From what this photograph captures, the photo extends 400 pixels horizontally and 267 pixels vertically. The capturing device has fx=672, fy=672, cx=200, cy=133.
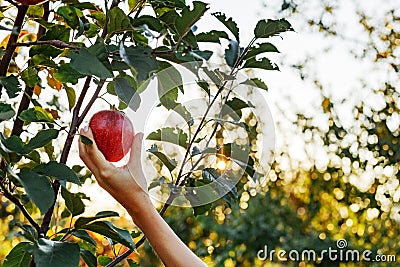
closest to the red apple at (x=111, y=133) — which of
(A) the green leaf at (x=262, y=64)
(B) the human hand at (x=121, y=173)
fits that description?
(B) the human hand at (x=121, y=173)

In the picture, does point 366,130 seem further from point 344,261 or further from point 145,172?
point 145,172

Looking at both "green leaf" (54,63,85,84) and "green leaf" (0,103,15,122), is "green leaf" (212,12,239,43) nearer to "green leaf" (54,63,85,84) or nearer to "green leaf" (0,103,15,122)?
"green leaf" (54,63,85,84)

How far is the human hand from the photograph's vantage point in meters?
0.84

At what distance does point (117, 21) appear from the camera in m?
0.81

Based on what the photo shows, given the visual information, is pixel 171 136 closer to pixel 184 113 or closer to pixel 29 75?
pixel 184 113

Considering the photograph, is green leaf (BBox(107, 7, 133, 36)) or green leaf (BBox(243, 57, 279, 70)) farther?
green leaf (BBox(243, 57, 279, 70))

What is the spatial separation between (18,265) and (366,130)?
234 centimetres

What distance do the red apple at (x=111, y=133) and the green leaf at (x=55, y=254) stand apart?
0.14 metres

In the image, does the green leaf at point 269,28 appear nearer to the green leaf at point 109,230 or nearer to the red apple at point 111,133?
the red apple at point 111,133

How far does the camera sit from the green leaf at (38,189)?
2.21ft

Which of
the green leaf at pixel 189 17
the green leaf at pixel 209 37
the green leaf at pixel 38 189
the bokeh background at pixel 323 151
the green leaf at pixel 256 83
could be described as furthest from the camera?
the bokeh background at pixel 323 151

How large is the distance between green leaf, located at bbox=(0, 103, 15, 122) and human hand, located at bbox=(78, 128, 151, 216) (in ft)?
0.35

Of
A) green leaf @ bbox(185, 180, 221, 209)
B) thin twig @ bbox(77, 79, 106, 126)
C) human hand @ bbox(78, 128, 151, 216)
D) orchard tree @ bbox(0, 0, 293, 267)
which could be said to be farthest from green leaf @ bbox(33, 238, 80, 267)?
green leaf @ bbox(185, 180, 221, 209)

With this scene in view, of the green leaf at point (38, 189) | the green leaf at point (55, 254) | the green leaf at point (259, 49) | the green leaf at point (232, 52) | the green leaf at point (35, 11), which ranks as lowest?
the green leaf at point (55, 254)
